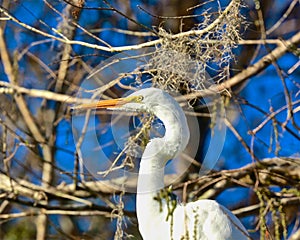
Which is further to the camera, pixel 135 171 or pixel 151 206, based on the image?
pixel 135 171

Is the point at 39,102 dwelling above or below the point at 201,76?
above

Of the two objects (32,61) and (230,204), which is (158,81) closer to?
(230,204)

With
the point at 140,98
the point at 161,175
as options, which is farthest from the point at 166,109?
the point at 161,175

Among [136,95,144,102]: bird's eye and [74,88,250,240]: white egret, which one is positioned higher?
[136,95,144,102]: bird's eye

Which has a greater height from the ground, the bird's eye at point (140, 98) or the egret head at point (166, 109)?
the bird's eye at point (140, 98)

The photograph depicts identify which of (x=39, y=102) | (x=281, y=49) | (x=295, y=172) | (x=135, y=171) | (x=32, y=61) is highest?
(x=32, y=61)

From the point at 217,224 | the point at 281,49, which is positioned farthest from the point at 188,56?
the point at 281,49

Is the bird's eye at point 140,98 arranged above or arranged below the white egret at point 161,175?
above

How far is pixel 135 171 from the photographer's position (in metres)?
2.31

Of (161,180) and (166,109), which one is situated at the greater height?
(166,109)

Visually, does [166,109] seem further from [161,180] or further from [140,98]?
[161,180]

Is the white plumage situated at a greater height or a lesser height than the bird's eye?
lesser

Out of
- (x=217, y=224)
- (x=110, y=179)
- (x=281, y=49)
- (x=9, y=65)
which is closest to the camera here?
(x=217, y=224)

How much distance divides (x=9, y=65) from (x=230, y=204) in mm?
1307
